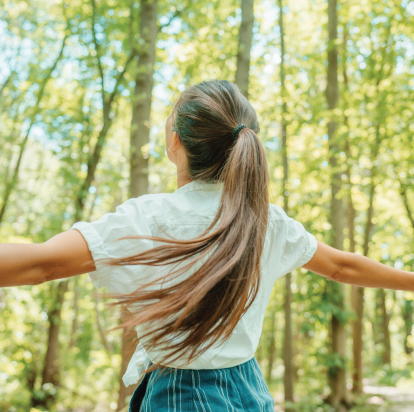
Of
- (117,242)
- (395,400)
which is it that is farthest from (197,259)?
(395,400)

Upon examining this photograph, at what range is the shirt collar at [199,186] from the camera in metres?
1.14

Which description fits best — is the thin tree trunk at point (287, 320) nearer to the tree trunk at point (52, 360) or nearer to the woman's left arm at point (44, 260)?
the tree trunk at point (52, 360)

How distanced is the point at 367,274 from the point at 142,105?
3.96m

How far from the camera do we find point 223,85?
120 centimetres

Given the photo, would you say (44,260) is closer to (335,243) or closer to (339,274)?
(339,274)

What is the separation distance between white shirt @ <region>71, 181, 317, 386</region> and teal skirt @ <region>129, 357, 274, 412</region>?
3cm

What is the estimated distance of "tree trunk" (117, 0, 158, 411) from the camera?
173 inches

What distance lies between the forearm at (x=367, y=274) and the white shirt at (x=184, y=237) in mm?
160

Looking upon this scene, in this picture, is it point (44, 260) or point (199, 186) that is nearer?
point (44, 260)

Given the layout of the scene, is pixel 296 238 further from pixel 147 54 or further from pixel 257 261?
pixel 147 54

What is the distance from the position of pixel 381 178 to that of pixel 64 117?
6854 mm

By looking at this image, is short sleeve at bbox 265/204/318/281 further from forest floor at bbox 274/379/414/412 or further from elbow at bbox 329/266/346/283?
forest floor at bbox 274/379/414/412

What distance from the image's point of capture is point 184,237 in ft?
3.48

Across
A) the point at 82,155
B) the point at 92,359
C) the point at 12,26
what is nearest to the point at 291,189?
the point at 82,155
